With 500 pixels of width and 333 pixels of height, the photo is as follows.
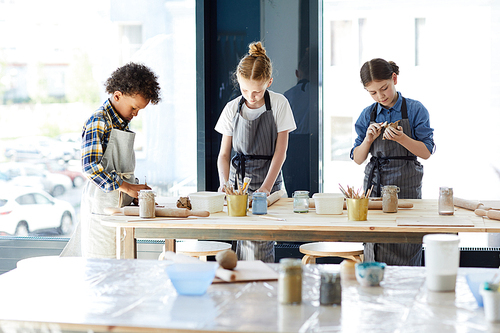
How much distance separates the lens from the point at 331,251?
308 cm

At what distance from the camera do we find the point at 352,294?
59.5 inches

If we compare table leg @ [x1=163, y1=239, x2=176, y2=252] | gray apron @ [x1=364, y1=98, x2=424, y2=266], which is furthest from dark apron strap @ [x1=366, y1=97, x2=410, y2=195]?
table leg @ [x1=163, y1=239, x2=176, y2=252]

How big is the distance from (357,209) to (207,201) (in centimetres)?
80

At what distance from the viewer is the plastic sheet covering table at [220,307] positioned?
4.16 ft

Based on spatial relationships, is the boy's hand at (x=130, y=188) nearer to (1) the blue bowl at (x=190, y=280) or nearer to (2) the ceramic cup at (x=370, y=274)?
(1) the blue bowl at (x=190, y=280)

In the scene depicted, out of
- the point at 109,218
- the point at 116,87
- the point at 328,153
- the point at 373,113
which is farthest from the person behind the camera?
the point at 328,153

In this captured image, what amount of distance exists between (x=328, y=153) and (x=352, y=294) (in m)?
2.95

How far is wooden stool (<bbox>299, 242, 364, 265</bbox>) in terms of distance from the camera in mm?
3066

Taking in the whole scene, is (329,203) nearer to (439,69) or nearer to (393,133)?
(393,133)

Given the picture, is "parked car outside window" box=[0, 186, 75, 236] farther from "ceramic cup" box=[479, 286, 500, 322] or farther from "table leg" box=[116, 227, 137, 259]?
"ceramic cup" box=[479, 286, 500, 322]

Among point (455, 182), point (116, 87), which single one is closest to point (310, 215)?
point (116, 87)

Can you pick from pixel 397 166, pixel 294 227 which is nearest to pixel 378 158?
pixel 397 166

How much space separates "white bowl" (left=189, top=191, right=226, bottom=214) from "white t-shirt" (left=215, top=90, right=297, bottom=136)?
2.58 feet

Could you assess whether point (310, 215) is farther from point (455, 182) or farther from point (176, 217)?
point (455, 182)
